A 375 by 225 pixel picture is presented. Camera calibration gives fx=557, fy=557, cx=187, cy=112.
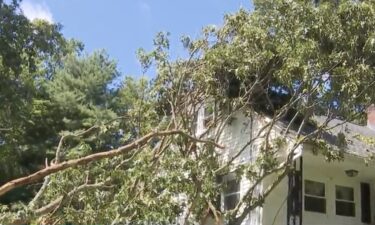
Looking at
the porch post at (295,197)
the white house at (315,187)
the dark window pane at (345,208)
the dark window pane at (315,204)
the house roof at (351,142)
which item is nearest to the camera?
the house roof at (351,142)

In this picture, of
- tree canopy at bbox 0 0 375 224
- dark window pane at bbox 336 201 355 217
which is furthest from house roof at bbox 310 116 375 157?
dark window pane at bbox 336 201 355 217

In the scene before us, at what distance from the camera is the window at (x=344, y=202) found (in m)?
16.2

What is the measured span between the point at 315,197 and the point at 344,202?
1.08 metres

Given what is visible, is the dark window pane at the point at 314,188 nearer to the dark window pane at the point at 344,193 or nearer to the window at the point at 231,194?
the dark window pane at the point at 344,193

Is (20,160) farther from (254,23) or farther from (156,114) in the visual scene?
(254,23)

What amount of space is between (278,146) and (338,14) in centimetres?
339

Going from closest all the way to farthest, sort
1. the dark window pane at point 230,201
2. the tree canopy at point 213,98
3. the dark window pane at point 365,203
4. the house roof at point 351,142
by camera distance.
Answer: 1. the tree canopy at point 213,98
2. the house roof at point 351,142
3. the dark window pane at point 230,201
4. the dark window pane at point 365,203

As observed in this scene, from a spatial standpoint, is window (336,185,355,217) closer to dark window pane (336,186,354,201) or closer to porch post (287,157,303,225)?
dark window pane (336,186,354,201)

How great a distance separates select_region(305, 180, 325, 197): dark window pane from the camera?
15.9m

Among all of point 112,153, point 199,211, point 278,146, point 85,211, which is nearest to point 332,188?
point 278,146

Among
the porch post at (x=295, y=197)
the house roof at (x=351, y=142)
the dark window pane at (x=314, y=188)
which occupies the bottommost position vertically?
the porch post at (x=295, y=197)

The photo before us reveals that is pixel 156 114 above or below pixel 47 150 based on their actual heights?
below

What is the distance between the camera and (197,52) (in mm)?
15203

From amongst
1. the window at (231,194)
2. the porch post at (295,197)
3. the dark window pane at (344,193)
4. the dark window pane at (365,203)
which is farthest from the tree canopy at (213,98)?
the dark window pane at (365,203)
